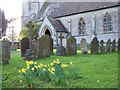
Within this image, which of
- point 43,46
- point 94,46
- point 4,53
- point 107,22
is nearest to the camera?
point 4,53

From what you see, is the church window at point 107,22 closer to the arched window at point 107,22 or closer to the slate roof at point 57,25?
the arched window at point 107,22

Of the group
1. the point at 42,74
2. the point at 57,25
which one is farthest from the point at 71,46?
the point at 57,25

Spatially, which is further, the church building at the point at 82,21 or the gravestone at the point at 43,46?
the church building at the point at 82,21

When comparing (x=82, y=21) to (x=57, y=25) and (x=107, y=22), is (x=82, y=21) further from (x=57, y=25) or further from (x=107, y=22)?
(x=107, y=22)

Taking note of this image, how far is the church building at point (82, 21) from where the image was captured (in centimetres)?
3066

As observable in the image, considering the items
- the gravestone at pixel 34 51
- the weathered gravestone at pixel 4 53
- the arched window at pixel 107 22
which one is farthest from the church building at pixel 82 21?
the weathered gravestone at pixel 4 53

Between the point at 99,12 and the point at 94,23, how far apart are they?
143cm

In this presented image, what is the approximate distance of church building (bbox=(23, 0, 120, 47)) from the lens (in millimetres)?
30656

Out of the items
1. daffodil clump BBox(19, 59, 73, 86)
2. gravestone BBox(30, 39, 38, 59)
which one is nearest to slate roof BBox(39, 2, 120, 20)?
gravestone BBox(30, 39, 38, 59)

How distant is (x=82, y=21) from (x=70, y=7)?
329 cm

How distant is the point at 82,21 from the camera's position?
34.1 meters

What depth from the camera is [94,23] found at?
32281mm

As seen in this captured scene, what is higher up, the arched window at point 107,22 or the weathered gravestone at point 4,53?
the arched window at point 107,22

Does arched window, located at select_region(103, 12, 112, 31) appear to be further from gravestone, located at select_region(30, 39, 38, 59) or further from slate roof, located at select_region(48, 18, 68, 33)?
gravestone, located at select_region(30, 39, 38, 59)
